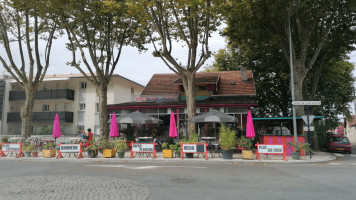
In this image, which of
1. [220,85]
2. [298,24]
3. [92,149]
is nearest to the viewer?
[92,149]

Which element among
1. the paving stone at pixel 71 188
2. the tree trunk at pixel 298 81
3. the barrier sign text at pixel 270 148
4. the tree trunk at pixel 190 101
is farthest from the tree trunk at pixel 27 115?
the tree trunk at pixel 298 81

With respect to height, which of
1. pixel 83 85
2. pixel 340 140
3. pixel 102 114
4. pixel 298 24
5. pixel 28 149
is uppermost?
pixel 298 24

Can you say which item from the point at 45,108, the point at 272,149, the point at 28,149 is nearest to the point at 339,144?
the point at 272,149

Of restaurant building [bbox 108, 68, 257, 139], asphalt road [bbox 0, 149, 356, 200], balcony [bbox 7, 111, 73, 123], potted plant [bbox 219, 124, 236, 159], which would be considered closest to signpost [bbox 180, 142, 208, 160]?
potted plant [bbox 219, 124, 236, 159]

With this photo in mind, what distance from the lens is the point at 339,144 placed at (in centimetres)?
2344

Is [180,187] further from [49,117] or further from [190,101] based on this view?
[49,117]

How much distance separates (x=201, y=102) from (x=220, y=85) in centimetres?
490

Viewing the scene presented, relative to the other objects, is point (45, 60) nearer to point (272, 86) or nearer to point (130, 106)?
point (130, 106)

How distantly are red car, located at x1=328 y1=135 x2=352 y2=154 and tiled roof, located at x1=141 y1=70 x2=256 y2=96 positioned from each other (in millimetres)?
7889

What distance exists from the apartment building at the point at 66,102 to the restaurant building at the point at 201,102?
9.21 metres

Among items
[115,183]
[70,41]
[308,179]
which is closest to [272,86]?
[70,41]

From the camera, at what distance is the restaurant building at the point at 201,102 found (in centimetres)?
2134

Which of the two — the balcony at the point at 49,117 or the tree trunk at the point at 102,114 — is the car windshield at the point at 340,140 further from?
the balcony at the point at 49,117

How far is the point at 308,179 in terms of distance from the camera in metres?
8.83
